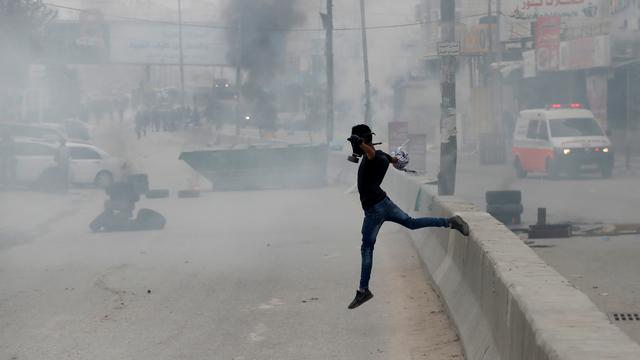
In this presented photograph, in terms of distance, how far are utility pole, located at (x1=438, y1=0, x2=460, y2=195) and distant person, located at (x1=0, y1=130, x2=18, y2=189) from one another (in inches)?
524

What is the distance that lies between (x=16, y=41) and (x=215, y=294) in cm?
2572

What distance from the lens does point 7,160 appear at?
27375mm

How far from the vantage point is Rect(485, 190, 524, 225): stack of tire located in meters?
16.3

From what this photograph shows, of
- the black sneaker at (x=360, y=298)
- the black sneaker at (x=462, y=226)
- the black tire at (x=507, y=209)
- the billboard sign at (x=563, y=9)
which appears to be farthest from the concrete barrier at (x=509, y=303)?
the billboard sign at (x=563, y=9)

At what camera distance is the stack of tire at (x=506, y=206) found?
53.4ft

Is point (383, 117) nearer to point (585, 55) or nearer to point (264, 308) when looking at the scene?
point (585, 55)

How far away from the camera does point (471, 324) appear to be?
7285 millimetres

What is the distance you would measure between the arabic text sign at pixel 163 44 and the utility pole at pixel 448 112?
26955mm

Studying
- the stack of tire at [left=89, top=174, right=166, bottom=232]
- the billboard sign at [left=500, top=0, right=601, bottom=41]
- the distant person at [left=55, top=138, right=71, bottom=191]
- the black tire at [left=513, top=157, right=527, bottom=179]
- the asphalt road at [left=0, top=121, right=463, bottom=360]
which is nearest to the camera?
the asphalt road at [left=0, top=121, right=463, bottom=360]

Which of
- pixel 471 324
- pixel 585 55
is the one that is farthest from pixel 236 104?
pixel 471 324

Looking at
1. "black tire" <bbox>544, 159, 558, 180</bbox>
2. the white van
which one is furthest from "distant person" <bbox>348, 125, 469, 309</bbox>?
"black tire" <bbox>544, 159, 558, 180</bbox>

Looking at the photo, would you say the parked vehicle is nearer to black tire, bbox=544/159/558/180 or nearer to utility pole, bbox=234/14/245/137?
utility pole, bbox=234/14/245/137

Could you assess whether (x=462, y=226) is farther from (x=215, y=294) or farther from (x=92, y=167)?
(x=92, y=167)

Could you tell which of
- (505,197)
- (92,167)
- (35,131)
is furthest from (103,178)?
(505,197)
